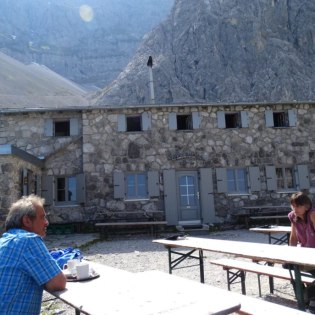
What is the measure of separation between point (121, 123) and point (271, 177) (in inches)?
228

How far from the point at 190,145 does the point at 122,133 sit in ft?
8.18

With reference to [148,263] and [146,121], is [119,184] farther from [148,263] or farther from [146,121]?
[148,263]

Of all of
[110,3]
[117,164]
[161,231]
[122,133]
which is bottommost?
[161,231]

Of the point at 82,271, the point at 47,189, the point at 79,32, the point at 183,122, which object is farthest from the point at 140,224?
the point at 79,32

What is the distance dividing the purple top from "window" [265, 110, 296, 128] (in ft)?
33.0

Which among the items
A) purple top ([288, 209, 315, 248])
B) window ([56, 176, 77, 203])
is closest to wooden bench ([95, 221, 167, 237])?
window ([56, 176, 77, 203])

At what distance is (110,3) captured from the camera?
10375 cm

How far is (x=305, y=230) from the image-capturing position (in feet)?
13.1

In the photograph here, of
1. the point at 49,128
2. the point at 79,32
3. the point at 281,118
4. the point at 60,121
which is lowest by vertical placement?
the point at 49,128

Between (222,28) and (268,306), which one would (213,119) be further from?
(222,28)

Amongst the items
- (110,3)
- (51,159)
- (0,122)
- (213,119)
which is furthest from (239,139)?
(110,3)

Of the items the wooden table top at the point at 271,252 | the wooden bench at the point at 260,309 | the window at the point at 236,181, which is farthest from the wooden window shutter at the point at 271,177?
the wooden bench at the point at 260,309

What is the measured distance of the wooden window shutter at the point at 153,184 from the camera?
41.3 feet

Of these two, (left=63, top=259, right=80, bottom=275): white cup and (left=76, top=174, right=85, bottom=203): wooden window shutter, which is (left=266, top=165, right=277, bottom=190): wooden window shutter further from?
(left=63, top=259, right=80, bottom=275): white cup
